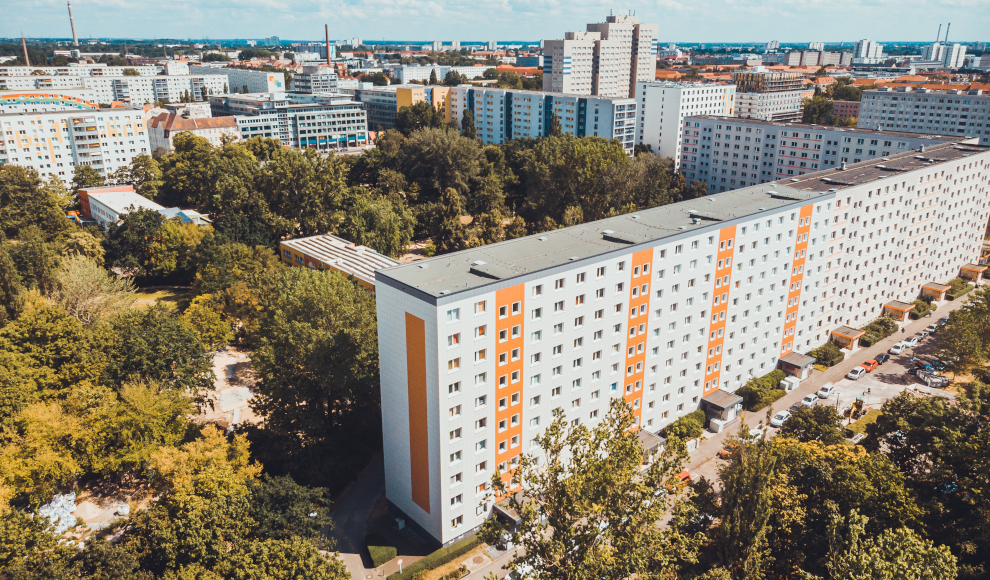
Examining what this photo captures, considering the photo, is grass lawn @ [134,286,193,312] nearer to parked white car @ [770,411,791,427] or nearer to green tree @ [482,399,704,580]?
green tree @ [482,399,704,580]

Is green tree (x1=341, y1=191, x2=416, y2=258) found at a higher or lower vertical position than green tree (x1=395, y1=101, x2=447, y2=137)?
lower

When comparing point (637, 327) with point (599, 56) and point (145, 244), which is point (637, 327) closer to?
point (145, 244)

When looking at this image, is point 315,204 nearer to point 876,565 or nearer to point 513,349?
point 513,349

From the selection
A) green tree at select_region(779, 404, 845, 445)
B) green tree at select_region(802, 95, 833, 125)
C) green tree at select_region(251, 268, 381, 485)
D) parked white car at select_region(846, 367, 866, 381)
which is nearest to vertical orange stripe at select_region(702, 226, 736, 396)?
green tree at select_region(779, 404, 845, 445)

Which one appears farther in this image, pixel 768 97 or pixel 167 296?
pixel 768 97

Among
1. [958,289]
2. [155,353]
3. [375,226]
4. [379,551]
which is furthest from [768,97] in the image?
[379,551]

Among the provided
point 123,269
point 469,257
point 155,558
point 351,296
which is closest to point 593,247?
point 469,257
